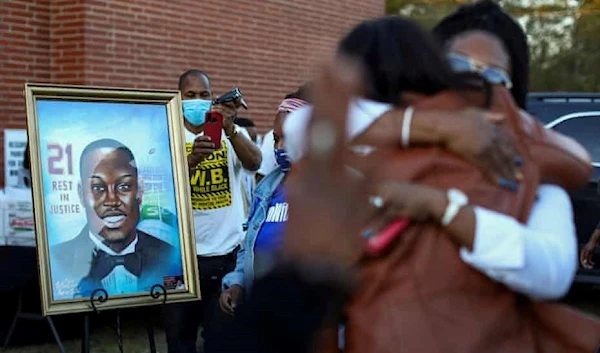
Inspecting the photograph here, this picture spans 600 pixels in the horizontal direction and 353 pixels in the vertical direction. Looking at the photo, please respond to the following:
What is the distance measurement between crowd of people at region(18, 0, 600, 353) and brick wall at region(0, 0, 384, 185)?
6924mm

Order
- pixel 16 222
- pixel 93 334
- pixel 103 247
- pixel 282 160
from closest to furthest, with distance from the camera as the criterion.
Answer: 1. pixel 282 160
2. pixel 103 247
3. pixel 16 222
4. pixel 93 334

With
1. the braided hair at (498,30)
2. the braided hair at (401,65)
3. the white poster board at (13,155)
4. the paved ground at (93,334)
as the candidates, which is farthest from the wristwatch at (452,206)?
the white poster board at (13,155)

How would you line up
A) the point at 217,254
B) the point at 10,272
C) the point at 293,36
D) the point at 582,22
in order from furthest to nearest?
the point at 582,22
the point at 293,36
the point at 10,272
the point at 217,254

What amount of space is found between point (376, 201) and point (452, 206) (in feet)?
0.47

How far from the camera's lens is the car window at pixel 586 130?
912 centimetres

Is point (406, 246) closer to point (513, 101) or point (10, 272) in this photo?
point (513, 101)

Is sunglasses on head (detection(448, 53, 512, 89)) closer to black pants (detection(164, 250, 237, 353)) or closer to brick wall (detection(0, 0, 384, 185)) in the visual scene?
black pants (detection(164, 250, 237, 353))

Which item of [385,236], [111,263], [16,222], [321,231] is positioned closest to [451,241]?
[385,236]

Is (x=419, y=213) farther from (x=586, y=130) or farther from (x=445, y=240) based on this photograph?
(x=586, y=130)

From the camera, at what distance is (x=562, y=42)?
85.6 ft

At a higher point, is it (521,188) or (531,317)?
(521,188)

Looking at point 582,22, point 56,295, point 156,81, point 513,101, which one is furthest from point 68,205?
point 582,22

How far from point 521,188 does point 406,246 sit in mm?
255

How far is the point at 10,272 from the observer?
266 inches
